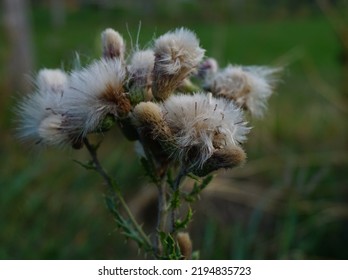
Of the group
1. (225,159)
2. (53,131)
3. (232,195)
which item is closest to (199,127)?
(225,159)

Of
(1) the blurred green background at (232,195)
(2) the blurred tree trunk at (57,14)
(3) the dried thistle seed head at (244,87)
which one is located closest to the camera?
(3) the dried thistle seed head at (244,87)

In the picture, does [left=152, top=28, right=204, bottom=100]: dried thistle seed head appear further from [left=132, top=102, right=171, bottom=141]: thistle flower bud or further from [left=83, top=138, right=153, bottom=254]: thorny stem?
[left=83, top=138, right=153, bottom=254]: thorny stem

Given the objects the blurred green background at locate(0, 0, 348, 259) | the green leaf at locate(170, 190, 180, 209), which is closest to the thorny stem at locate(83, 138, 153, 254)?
the green leaf at locate(170, 190, 180, 209)

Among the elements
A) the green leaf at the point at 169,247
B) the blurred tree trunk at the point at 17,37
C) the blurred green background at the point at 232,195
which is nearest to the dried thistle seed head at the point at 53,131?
the green leaf at the point at 169,247

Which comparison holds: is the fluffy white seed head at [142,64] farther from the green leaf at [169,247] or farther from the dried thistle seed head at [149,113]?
the green leaf at [169,247]

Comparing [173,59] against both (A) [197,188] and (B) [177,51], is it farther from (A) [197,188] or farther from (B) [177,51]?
(A) [197,188]

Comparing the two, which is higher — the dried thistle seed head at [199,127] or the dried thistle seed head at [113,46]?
the dried thistle seed head at [113,46]

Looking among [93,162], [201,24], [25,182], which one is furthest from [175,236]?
[201,24]
